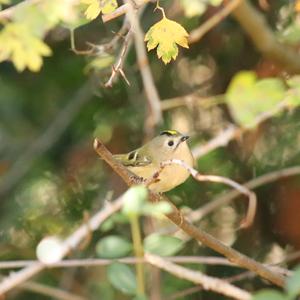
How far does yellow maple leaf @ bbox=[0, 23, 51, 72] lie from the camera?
5.17ft

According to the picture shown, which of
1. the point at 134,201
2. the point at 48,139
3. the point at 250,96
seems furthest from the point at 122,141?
the point at 134,201

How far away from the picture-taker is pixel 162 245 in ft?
7.11

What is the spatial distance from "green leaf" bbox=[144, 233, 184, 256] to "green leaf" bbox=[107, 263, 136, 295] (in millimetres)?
85

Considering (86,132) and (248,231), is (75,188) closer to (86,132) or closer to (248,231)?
(86,132)

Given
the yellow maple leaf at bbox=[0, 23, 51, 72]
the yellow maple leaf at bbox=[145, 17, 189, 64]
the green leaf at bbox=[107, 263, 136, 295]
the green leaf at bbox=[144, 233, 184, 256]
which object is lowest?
the green leaf at bbox=[107, 263, 136, 295]

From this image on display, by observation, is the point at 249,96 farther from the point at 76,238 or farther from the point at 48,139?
the point at 48,139

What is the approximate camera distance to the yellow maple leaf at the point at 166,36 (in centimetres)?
213

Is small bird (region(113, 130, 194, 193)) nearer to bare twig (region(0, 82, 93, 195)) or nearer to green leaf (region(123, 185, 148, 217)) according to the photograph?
bare twig (region(0, 82, 93, 195))

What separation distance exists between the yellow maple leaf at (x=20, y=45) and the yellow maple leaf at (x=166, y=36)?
0.51 m

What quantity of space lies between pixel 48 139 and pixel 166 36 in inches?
62.8

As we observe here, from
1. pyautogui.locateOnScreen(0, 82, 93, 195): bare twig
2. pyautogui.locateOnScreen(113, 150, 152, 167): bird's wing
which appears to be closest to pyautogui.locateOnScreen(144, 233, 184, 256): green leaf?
pyautogui.locateOnScreen(113, 150, 152, 167): bird's wing

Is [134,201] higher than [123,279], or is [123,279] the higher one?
[123,279]

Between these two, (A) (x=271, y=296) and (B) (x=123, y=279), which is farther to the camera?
(B) (x=123, y=279)

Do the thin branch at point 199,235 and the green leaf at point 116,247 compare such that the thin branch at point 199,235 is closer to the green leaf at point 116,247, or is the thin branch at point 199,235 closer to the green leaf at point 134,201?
the green leaf at point 116,247
